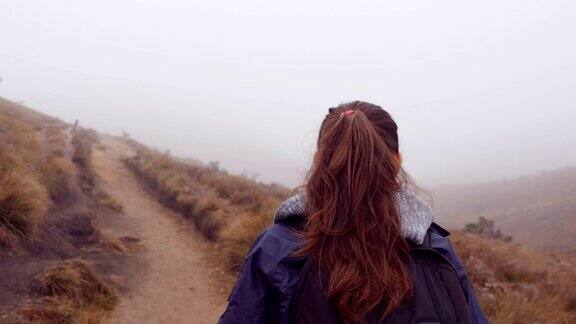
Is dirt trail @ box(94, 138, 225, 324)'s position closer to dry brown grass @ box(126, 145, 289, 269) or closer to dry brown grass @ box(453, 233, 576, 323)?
dry brown grass @ box(126, 145, 289, 269)

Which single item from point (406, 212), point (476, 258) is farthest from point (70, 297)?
point (476, 258)

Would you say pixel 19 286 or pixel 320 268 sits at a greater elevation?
pixel 320 268

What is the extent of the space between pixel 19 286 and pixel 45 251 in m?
1.64

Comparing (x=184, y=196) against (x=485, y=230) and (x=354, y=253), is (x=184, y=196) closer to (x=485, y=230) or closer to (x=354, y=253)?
(x=354, y=253)

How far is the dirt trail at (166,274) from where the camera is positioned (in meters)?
7.20

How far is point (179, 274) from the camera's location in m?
9.11

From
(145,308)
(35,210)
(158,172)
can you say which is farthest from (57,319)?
(158,172)

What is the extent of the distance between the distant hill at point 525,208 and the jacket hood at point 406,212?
21.7m

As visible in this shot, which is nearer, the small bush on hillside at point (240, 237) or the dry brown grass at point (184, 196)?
the small bush on hillside at point (240, 237)

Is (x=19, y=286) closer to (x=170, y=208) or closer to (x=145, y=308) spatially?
(x=145, y=308)


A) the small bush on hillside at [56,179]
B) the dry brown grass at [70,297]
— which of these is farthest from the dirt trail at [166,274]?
the small bush on hillside at [56,179]

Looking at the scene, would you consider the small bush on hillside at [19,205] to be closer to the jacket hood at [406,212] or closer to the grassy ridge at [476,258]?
the grassy ridge at [476,258]

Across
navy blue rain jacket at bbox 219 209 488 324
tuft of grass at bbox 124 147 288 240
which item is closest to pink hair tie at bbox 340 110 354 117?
navy blue rain jacket at bbox 219 209 488 324

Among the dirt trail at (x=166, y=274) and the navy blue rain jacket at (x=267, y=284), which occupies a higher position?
the navy blue rain jacket at (x=267, y=284)
